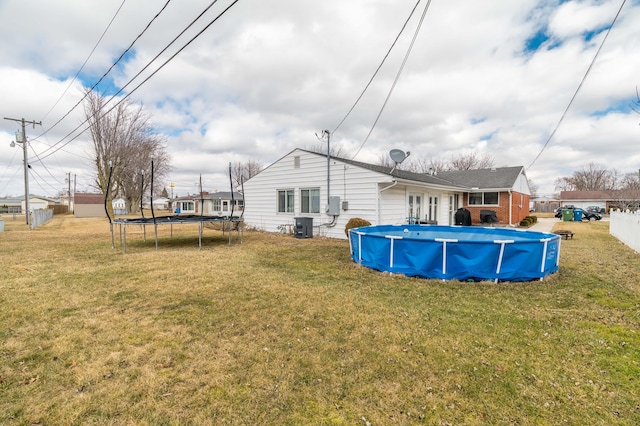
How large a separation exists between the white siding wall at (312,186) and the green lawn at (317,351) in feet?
19.3

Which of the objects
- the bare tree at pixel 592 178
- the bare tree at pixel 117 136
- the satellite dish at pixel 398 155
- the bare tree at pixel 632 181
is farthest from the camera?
the bare tree at pixel 592 178

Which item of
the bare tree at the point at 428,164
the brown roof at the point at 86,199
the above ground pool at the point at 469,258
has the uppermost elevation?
the bare tree at the point at 428,164

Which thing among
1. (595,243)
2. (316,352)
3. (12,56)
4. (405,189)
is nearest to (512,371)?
(316,352)

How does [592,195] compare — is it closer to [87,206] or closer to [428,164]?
[428,164]

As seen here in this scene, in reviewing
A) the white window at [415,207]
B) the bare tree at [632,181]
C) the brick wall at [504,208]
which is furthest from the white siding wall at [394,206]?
the bare tree at [632,181]

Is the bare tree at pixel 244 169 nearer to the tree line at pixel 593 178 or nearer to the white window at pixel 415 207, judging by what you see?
the white window at pixel 415 207

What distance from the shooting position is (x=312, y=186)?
13.5 m

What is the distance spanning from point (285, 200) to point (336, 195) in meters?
3.15

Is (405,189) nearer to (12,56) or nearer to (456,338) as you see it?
(456,338)

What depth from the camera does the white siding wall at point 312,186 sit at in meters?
12.0

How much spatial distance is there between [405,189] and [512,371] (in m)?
10.8

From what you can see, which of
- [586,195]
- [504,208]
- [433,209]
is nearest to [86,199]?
[433,209]

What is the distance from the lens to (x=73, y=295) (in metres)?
5.31

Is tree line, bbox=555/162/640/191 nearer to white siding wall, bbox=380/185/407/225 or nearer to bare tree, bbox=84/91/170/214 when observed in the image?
white siding wall, bbox=380/185/407/225
